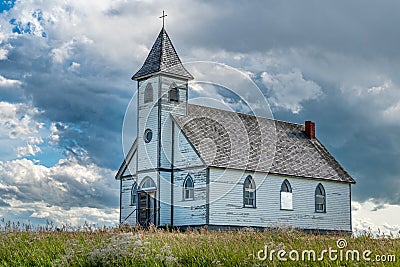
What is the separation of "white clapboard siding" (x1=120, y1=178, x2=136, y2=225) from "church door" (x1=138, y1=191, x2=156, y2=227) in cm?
134

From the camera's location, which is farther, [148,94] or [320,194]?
[320,194]

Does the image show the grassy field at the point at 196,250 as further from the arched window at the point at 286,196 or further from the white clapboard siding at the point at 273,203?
the arched window at the point at 286,196

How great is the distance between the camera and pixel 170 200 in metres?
35.1

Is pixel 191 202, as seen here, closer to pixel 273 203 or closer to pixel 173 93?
A: pixel 273 203

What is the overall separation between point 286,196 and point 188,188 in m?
7.15

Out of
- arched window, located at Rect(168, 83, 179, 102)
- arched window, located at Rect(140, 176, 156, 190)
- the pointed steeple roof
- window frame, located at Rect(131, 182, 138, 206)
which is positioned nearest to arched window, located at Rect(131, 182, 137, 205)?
window frame, located at Rect(131, 182, 138, 206)

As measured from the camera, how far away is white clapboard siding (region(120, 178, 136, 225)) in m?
38.1

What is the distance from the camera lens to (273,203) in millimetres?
36938

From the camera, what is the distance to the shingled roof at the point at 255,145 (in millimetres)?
35219

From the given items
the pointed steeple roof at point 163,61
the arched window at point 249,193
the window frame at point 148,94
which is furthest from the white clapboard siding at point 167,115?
the arched window at point 249,193

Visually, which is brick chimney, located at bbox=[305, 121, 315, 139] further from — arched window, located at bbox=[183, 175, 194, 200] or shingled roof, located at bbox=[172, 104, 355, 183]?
arched window, located at bbox=[183, 175, 194, 200]

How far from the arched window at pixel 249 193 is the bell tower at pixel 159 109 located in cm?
443

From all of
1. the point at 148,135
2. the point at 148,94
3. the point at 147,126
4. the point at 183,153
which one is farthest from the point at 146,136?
the point at 183,153

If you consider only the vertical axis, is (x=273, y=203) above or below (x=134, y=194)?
below
